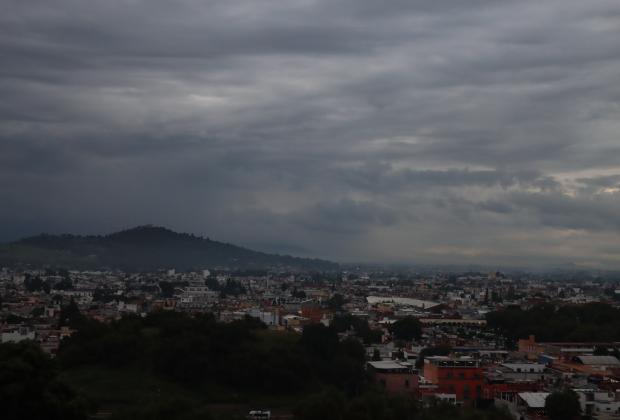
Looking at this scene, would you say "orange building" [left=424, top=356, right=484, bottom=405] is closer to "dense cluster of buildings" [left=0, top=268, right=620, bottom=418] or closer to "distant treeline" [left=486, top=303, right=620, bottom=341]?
"dense cluster of buildings" [left=0, top=268, right=620, bottom=418]

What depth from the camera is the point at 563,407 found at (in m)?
32.2

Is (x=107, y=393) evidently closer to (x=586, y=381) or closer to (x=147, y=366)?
(x=147, y=366)

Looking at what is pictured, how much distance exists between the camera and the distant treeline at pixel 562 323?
58.3 metres

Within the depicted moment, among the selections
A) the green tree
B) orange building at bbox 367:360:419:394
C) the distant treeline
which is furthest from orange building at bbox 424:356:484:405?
the distant treeline

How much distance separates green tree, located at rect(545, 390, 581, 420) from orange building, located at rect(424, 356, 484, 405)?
279 inches

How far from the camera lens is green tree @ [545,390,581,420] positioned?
32.3 m

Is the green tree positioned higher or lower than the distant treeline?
lower

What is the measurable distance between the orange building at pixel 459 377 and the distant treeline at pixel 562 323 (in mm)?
18030

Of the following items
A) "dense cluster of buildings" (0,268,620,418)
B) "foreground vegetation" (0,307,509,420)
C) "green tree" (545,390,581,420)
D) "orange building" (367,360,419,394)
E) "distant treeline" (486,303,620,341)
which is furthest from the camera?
"distant treeline" (486,303,620,341)

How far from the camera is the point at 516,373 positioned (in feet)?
139

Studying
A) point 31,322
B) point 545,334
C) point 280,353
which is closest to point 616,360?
point 545,334

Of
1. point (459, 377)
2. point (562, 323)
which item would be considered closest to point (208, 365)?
point (459, 377)

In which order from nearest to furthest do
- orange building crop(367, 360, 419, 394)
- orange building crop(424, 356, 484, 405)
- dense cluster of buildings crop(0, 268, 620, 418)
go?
dense cluster of buildings crop(0, 268, 620, 418) < orange building crop(424, 356, 484, 405) < orange building crop(367, 360, 419, 394)

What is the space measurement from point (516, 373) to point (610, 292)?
9094 centimetres
